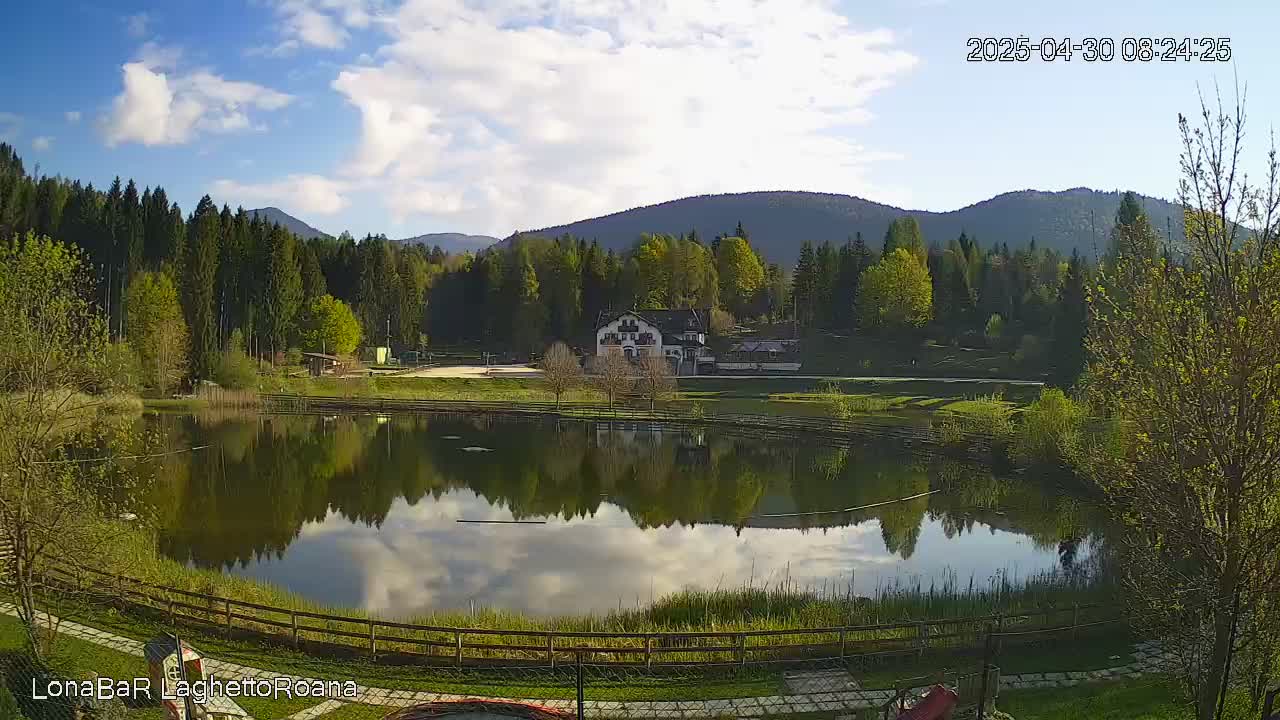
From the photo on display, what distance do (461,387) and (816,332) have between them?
1714 inches

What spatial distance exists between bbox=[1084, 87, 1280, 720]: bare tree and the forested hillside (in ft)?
169

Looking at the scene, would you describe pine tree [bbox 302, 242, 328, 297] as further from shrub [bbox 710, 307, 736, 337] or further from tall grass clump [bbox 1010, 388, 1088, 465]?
tall grass clump [bbox 1010, 388, 1088, 465]

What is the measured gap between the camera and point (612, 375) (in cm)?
6488

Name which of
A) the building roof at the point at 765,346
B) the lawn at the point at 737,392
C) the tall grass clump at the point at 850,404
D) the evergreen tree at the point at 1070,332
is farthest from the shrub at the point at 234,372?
the evergreen tree at the point at 1070,332

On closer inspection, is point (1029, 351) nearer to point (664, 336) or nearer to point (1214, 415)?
point (664, 336)

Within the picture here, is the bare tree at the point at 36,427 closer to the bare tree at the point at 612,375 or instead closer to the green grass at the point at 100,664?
the green grass at the point at 100,664

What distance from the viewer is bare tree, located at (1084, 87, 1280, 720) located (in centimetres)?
834

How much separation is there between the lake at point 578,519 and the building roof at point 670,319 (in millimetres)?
42513

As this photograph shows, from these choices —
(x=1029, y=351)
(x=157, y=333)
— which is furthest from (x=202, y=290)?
(x=1029, y=351)

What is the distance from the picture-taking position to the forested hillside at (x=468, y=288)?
65562 millimetres

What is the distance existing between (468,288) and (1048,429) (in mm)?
82982

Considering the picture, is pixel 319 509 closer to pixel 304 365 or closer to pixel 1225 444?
pixel 1225 444

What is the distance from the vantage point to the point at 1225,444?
27.8ft

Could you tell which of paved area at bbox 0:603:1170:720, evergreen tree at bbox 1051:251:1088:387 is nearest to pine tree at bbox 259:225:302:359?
paved area at bbox 0:603:1170:720
